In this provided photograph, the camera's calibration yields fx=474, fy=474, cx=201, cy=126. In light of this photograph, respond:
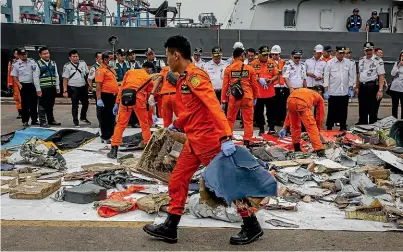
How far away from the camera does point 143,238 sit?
4.34m

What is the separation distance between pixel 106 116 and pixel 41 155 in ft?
8.18

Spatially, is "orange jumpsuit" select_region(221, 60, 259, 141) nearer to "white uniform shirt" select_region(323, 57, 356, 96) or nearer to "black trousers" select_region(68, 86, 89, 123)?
"white uniform shirt" select_region(323, 57, 356, 96)

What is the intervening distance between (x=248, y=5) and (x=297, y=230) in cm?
1517

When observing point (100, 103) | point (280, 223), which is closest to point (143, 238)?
point (280, 223)

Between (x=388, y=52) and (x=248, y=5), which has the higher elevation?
(x=248, y=5)

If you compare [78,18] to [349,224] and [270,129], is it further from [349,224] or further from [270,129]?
[349,224]

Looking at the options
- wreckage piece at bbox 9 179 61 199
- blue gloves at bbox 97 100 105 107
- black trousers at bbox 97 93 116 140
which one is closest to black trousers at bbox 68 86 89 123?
black trousers at bbox 97 93 116 140

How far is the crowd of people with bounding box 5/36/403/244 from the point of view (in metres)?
4.17

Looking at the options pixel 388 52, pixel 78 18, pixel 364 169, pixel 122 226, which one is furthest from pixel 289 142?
pixel 78 18

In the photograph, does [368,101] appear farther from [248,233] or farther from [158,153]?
[248,233]

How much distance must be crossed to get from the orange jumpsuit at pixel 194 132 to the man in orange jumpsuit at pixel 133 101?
3.53 m

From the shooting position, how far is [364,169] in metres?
6.41

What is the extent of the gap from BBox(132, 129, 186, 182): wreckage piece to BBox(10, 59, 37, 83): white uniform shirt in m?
6.69

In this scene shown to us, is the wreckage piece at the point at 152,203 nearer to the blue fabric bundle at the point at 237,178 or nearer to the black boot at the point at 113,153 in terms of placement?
the blue fabric bundle at the point at 237,178
